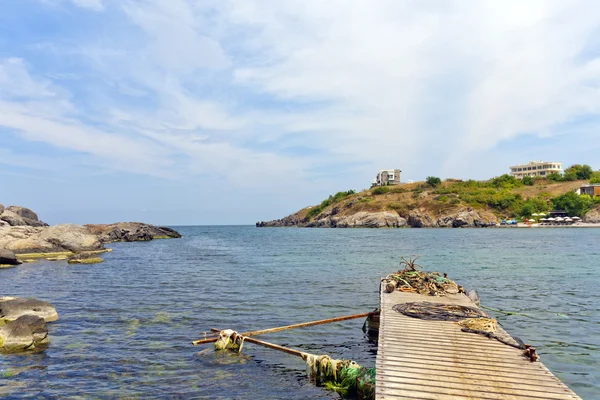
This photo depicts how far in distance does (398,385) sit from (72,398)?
8626mm

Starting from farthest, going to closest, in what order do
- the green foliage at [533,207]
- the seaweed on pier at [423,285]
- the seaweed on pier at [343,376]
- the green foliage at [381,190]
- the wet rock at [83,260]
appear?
A: the green foliage at [381,190]
the green foliage at [533,207]
the wet rock at [83,260]
the seaweed on pier at [423,285]
the seaweed on pier at [343,376]

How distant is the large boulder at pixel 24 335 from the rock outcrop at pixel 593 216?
500 ft

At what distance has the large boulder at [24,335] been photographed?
14.7 metres

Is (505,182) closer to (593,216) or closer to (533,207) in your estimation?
(533,207)

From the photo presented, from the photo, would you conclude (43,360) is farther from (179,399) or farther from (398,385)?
(398,385)

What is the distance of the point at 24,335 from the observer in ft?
49.1

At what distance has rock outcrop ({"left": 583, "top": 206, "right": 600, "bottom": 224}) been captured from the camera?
426ft

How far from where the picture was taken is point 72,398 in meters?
11.0

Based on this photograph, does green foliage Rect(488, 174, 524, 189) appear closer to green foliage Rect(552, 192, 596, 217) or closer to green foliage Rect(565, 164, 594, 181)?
green foliage Rect(565, 164, 594, 181)

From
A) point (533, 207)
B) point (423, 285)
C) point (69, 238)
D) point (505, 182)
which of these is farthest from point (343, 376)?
point (505, 182)

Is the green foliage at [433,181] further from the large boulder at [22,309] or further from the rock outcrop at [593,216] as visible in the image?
the large boulder at [22,309]

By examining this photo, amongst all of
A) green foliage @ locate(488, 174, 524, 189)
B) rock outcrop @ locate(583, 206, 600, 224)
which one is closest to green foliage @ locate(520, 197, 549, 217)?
rock outcrop @ locate(583, 206, 600, 224)

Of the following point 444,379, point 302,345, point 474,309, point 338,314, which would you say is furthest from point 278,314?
point 444,379

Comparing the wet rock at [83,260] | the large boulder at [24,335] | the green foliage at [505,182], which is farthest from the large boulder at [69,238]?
the green foliage at [505,182]
